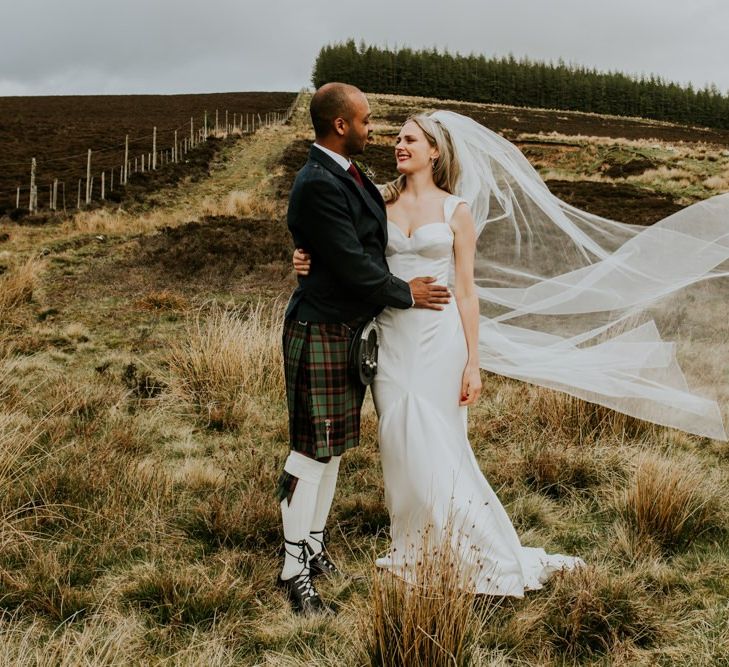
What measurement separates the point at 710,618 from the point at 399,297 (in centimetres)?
178

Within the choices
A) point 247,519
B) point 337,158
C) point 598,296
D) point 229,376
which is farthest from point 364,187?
point 229,376

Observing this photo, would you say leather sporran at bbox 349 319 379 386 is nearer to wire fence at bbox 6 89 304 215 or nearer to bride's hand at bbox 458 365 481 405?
bride's hand at bbox 458 365 481 405

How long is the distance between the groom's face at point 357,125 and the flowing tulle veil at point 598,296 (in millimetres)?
948

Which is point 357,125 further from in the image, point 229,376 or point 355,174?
point 229,376

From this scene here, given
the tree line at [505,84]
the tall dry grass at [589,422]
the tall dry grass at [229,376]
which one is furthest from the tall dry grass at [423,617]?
the tree line at [505,84]

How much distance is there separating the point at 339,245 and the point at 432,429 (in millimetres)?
887

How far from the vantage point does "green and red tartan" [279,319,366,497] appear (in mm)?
2680

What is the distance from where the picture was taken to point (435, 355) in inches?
111

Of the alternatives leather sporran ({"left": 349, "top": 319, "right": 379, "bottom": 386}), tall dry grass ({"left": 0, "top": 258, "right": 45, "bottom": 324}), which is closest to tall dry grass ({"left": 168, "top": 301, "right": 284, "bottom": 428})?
leather sporran ({"left": 349, "top": 319, "right": 379, "bottom": 386})

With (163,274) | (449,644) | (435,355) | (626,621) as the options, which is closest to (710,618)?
(626,621)

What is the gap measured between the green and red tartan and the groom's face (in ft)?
2.33

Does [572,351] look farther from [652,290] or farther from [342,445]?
[342,445]

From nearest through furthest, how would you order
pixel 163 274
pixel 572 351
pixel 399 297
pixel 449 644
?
pixel 449 644
pixel 399 297
pixel 572 351
pixel 163 274

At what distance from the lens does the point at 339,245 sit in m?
2.45
